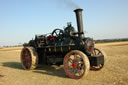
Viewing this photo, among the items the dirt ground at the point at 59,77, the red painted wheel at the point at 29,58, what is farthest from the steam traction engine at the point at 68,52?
the dirt ground at the point at 59,77

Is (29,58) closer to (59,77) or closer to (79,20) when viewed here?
(59,77)

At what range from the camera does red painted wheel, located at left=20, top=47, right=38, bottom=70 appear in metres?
7.74

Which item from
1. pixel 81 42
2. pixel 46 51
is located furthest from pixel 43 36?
pixel 81 42

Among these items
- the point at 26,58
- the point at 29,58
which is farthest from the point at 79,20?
the point at 26,58

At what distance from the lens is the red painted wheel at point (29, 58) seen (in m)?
7.74

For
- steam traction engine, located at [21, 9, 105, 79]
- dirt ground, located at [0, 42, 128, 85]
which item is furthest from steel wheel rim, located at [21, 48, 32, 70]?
dirt ground, located at [0, 42, 128, 85]

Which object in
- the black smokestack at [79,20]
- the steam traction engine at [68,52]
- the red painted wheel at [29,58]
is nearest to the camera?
the steam traction engine at [68,52]

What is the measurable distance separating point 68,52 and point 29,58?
2.59 meters

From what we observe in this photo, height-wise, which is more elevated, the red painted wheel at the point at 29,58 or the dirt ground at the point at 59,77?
the red painted wheel at the point at 29,58

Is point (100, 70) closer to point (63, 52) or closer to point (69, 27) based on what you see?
point (63, 52)

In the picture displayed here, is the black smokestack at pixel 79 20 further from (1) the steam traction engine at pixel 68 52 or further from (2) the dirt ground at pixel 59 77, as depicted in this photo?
(2) the dirt ground at pixel 59 77

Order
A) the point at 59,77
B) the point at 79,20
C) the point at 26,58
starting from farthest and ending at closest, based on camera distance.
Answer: the point at 26,58 < the point at 79,20 < the point at 59,77

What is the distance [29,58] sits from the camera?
26.4 feet

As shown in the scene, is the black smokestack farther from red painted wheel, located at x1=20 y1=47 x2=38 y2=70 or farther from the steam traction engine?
red painted wheel, located at x1=20 y1=47 x2=38 y2=70
